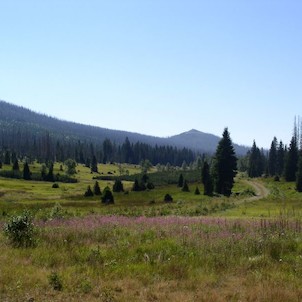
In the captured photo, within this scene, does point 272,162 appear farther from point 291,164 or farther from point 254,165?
point 291,164

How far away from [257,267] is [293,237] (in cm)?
357

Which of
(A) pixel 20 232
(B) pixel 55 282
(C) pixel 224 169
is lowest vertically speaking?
(B) pixel 55 282

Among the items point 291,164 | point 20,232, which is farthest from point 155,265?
point 291,164

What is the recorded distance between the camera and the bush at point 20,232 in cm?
1122

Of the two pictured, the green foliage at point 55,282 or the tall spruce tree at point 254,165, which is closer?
the green foliage at point 55,282

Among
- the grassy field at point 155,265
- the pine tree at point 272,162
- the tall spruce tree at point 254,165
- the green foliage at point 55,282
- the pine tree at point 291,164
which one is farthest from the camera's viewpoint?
the tall spruce tree at point 254,165

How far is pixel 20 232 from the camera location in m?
11.5

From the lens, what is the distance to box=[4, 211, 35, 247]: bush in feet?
36.8

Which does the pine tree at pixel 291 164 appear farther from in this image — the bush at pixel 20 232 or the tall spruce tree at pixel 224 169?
the bush at pixel 20 232

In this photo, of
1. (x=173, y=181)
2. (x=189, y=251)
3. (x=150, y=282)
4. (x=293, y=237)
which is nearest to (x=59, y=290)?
(x=150, y=282)

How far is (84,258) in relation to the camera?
9.73 metres

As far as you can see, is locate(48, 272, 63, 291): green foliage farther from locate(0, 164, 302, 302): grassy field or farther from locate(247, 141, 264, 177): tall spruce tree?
locate(247, 141, 264, 177): tall spruce tree


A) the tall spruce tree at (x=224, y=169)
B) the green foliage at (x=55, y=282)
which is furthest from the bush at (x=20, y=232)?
the tall spruce tree at (x=224, y=169)

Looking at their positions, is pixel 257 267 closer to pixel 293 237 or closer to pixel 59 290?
pixel 293 237
